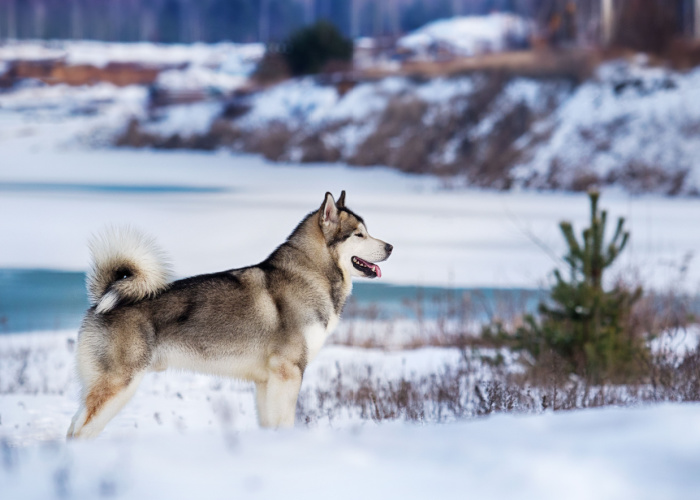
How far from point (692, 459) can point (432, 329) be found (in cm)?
709

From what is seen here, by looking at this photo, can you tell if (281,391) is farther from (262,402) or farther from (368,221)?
(368,221)

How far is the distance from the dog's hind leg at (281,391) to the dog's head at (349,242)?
793mm

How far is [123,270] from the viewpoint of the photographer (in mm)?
5281

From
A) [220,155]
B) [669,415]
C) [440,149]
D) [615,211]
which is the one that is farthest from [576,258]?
[220,155]

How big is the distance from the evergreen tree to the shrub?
133 feet

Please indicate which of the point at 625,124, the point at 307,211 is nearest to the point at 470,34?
the point at 625,124

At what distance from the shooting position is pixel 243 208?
2127 cm

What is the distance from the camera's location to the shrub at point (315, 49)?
47.2 meters

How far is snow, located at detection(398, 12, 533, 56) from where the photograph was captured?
44.8 metres

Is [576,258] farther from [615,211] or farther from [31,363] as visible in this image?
[615,211]

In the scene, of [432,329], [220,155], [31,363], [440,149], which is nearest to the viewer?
[31,363]

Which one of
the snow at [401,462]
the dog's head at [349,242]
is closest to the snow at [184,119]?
the dog's head at [349,242]

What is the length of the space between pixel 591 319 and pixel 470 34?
58698mm

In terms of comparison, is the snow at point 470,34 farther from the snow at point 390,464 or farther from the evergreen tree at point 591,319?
the snow at point 390,464
